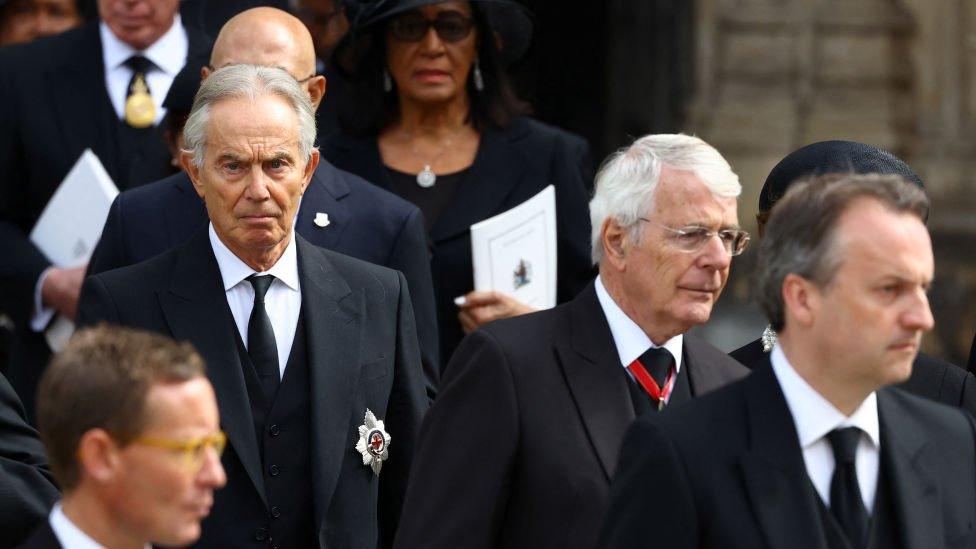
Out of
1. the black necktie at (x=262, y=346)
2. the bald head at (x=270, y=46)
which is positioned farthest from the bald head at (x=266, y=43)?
the black necktie at (x=262, y=346)

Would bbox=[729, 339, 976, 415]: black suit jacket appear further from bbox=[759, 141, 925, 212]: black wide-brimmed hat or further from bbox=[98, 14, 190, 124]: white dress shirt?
bbox=[98, 14, 190, 124]: white dress shirt

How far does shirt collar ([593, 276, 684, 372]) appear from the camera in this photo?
457cm

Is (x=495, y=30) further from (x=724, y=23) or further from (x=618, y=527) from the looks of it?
(x=724, y=23)

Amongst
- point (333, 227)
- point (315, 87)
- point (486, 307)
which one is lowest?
point (486, 307)

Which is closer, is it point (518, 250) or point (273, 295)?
point (273, 295)

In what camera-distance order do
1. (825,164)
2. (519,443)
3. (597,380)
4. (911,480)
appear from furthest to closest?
1. (825,164)
2. (597,380)
3. (519,443)
4. (911,480)

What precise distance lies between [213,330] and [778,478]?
5.00ft

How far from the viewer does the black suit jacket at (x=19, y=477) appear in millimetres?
4453

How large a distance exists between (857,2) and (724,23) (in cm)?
78

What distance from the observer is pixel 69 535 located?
3.60 metres

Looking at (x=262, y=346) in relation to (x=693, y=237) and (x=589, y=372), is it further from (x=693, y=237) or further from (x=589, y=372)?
(x=693, y=237)

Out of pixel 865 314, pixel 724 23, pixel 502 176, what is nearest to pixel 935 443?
pixel 865 314

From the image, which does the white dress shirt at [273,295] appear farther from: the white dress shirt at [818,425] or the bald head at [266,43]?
the white dress shirt at [818,425]

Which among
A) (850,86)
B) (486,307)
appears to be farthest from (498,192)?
(850,86)
